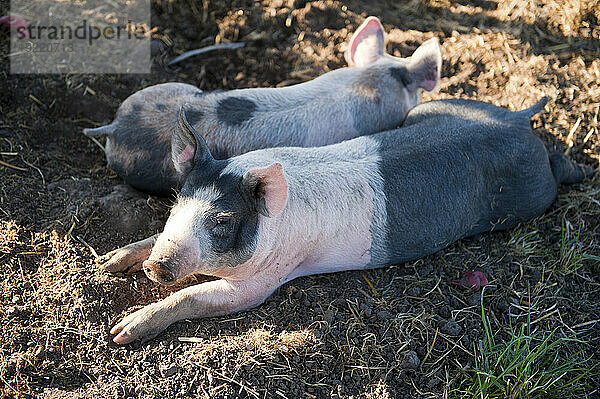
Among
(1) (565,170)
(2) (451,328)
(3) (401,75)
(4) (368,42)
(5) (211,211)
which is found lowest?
(2) (451,328)

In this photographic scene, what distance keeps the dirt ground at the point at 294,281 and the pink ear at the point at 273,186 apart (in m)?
0.69

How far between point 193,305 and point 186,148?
0.86 metres

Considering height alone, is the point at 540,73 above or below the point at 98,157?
above

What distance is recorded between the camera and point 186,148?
3070 millimetres

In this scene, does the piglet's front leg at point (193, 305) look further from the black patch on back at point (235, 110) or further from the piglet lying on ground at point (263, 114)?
the black patch on back at point (235, 110)

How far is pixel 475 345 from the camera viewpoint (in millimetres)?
3260

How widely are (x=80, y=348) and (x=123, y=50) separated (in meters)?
2.99

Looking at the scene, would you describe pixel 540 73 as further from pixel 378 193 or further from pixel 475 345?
pixel 475 345

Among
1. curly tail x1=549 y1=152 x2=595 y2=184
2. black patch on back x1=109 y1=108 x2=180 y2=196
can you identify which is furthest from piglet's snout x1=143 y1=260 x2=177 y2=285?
curly tail x1=549 y1=152 x2=595 y2=184

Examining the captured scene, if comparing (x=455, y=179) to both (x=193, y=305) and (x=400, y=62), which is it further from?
(x=193, y=305)

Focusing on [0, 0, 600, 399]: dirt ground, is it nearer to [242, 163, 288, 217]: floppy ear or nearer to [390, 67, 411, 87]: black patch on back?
[390, 67, 411, 87]: black patch on back

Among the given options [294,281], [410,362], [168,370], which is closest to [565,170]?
[410,362]

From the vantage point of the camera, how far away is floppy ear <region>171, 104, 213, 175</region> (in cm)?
302

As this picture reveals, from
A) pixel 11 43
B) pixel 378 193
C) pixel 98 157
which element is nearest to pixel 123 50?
pixel 11 43
